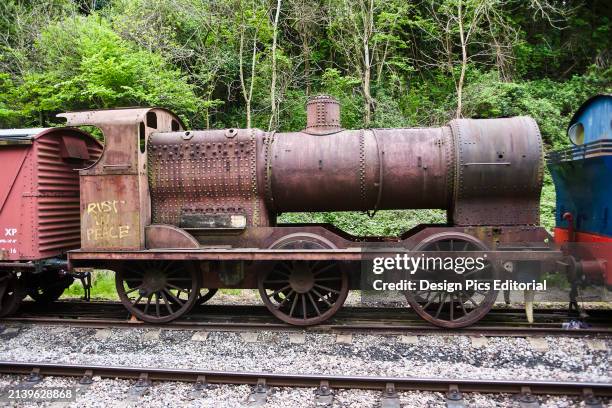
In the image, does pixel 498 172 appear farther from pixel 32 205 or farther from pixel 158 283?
pixel 32 205

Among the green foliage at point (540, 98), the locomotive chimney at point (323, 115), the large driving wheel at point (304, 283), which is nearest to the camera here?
the large driving wheel at point (304, 283)

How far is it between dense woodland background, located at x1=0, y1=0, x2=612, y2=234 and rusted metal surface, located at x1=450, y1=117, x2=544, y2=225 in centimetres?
744

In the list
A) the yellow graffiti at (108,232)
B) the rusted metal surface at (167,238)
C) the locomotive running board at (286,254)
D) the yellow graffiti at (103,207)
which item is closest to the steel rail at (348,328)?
the locomotive running board at (286,254)

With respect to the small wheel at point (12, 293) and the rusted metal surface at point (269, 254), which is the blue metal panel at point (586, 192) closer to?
the rusted metal surface at point (269, 254)

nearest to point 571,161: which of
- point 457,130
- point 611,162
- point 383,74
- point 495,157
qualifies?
point 611,162

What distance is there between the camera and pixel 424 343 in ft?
19.9

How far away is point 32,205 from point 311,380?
505 centimetres

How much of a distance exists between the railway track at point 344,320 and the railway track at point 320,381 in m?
1.46

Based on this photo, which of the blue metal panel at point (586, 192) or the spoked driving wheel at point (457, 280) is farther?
the spoked driving wheel at point (457, 280)

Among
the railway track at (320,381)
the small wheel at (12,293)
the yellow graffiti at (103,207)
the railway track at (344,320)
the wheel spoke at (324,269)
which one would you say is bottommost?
the railway track at (320,381)

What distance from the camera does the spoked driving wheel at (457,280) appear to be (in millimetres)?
6242

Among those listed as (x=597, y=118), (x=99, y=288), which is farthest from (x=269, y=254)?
(x=99, y=288)

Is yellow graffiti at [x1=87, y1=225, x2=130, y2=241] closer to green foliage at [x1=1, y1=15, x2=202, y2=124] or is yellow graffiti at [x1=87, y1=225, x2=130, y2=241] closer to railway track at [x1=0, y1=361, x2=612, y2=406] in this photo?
railway track at [x1=0, y1=361, x2=612, y2=406]

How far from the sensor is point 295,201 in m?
6.89
